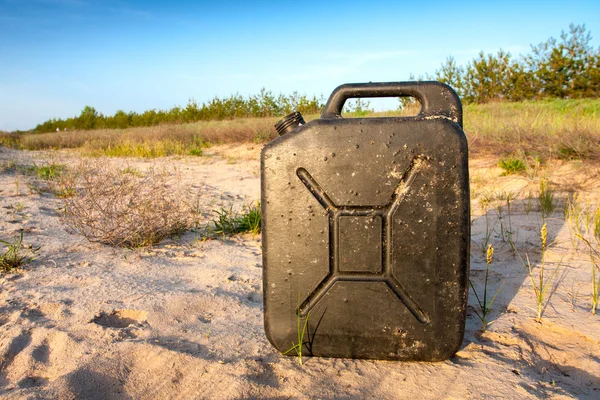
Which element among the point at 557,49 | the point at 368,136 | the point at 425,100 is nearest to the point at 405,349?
the point at 368,136

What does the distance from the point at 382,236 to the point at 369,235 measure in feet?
0.15

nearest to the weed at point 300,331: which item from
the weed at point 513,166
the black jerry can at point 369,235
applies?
the black jerry can at point 369,235

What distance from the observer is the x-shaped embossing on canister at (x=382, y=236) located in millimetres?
1608

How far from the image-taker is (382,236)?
1619 millimetres

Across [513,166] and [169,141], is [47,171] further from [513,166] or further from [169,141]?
[513,166]

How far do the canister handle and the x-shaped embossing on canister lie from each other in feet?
1.10

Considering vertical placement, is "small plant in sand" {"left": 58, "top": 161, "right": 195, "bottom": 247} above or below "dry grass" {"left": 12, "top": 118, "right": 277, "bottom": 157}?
below

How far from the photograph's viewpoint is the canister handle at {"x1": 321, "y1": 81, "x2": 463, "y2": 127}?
5.73 feet

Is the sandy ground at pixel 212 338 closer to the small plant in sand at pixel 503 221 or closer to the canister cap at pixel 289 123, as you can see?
the small plant in sand at pixel 503 221

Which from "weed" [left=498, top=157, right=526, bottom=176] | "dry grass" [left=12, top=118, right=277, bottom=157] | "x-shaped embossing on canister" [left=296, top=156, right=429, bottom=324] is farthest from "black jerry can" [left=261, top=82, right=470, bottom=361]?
"dry grass" [left=12, top=118, right=277, bottom=157]

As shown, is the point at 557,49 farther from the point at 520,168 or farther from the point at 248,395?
the point at 248,395

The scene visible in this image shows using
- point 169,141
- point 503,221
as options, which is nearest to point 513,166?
point 503,221

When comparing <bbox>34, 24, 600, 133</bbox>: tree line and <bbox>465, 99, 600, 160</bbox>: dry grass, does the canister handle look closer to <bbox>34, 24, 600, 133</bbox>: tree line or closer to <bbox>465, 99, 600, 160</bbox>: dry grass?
<bbox>465, 99, 600, 160</bbox>: dry grass

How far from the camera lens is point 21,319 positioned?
2.01 m
